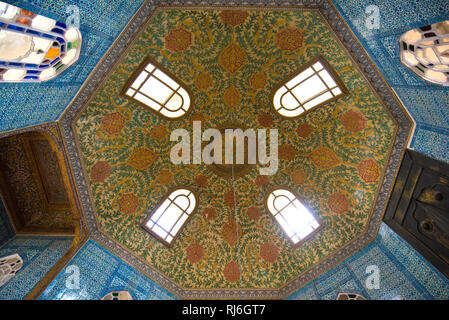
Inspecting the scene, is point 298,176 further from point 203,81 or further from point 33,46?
point 33,46

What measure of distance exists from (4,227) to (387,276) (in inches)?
294

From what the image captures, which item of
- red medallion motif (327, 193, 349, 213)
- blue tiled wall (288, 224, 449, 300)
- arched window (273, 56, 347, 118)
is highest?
arched window (273, 56, 347, 118)

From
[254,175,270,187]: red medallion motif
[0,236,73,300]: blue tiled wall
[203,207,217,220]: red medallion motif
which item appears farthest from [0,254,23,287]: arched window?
[254,175,270,187]: red medallion motif

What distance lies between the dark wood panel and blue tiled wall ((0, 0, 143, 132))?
16.9 feet

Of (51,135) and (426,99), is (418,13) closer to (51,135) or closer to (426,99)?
(426,99)

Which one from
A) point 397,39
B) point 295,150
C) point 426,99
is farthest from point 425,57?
point 295,150

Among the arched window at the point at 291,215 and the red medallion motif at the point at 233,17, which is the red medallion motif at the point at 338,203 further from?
the red medallion motif at the point at 233,17

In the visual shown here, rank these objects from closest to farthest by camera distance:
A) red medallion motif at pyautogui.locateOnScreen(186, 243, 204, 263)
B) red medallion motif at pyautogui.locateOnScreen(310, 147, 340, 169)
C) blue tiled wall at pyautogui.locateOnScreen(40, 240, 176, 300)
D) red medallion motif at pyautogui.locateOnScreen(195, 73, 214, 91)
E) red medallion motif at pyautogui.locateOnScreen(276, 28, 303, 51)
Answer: blue tiled wall at pyautogui.locateOnScreen(40, 240, 176, 300)
red medallion motif at pyautogui.locateOnScreen(276, 28, 303, 51)
red medallion motif at pyautogui.locateOnScreen(195, 73, 214, 91)
red medallion motif at pyautogui.locateOnScreen(310, 147, 340, 169)
red medallion motif at pyautogui.locateOnScreen(186, 243, 204, 263)

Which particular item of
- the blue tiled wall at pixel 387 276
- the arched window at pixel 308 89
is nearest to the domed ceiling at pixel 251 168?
the arched window at pixel 308 89

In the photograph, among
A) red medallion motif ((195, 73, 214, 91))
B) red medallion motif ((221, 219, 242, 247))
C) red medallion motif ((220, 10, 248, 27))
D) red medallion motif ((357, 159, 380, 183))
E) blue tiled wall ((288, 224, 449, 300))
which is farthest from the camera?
red medallion motif ((221, 219, 242, 247))

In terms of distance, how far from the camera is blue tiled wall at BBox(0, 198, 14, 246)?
562 centimetres

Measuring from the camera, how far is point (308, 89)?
231 inches

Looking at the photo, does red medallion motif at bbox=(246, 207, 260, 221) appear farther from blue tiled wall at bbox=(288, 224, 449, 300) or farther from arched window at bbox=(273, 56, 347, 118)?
arched window at bbox=(273, 56, 347, 118)

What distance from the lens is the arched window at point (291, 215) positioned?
6.43 meters
